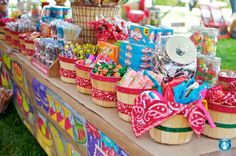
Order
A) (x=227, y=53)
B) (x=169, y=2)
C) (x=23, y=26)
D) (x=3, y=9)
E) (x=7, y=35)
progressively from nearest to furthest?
(x=23, y=26)
(x=7, y=35)
(x=3, y=9)
(x=227, y=53)
(x=169, y=2)

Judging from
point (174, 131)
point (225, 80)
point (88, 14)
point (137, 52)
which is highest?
point (88, 14)

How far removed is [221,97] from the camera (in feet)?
3.91

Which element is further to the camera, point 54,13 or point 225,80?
point 54,13

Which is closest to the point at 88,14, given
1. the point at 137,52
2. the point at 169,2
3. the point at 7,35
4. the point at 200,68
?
the point at 137,52

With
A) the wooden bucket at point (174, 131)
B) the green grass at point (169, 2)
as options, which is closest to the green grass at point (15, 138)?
the wooden bucket at point (174, 131)

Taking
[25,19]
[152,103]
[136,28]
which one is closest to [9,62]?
[25,19]

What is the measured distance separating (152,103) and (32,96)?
1628 mm

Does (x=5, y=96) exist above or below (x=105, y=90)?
below

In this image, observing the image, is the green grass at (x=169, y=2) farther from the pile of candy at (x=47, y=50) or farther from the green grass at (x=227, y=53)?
the pile of candy at (x=47, y=50)

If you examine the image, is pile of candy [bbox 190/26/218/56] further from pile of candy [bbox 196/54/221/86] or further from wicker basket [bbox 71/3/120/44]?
wicker basket [bbox 71/3/120/44]

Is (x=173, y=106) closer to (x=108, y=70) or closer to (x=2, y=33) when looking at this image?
(x=108, y=70)

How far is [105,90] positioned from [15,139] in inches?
68.2

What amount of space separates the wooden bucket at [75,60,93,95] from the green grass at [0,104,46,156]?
116cm

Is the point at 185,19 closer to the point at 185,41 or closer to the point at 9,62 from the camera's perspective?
the point at 9,62
